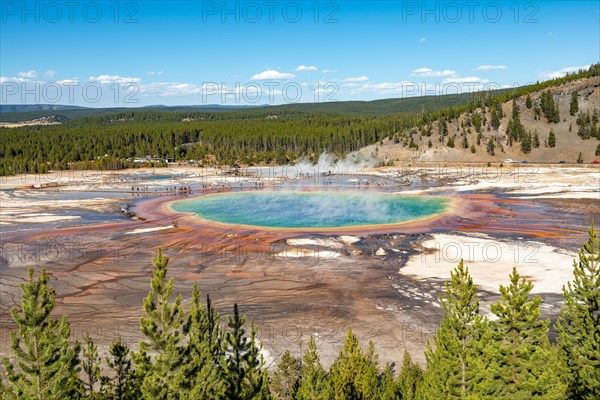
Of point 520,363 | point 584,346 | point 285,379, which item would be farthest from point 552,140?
point 520,363

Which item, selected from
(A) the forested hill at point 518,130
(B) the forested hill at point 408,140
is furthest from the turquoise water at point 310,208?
(A) the forested hill at point 518,130

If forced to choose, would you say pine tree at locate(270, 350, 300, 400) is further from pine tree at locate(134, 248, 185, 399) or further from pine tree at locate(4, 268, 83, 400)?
pine tree at locate(4, 268, 83, 400)

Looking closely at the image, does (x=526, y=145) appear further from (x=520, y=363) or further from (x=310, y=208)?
(x=520, y=363)

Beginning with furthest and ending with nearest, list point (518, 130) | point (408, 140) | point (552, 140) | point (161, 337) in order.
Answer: point (408, 140) < point (518, 130) < point (552, 140) < point (161, 337)

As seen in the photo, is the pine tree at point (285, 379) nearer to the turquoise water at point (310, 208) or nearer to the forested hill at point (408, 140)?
the turquoise water at point (310, 208)

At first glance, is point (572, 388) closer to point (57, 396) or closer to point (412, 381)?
point (412, 381)
